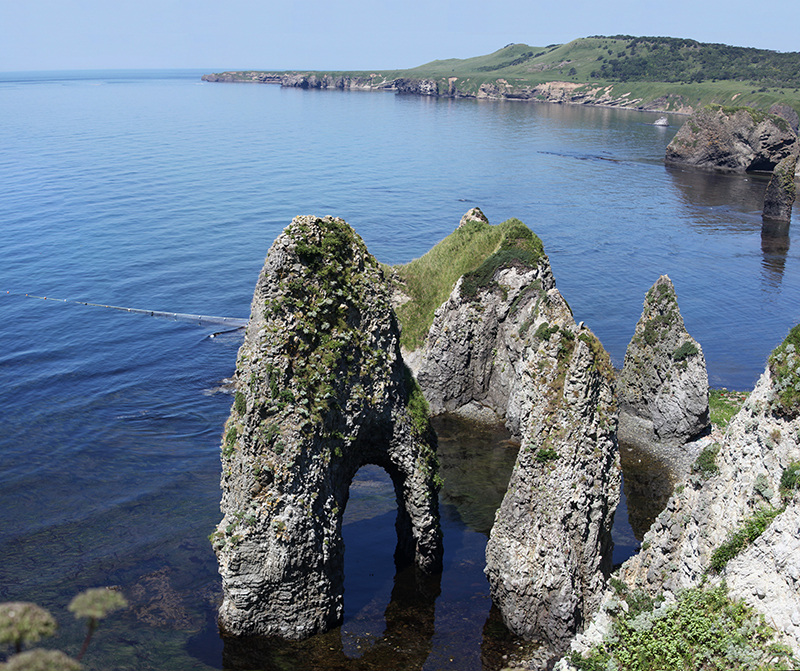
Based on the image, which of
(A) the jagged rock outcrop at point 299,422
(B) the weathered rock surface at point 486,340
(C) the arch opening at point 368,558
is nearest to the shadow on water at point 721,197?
(B) the weathered rock surface at point 486,340

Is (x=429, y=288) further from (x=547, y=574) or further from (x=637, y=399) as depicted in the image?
(x=547, y=574)

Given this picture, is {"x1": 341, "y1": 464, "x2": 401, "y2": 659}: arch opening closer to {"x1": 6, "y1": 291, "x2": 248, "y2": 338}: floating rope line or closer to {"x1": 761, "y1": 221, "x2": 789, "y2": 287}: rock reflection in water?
{"x1": 6, "y1": 291, "x2": 248, "y2": 338}: floating rope line

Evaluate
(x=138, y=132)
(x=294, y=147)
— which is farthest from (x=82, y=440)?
(x=138, y=132)

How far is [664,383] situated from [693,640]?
24450 millimetres

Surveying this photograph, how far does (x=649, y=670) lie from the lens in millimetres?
14461

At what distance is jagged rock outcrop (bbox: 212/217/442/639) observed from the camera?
21.0 meters

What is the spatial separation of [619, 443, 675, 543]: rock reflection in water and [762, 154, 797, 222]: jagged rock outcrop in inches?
3050

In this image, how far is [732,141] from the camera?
133250 mm

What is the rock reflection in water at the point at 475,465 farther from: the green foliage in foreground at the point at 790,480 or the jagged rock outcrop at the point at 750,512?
the green foliage in foreground at the point at 790,480

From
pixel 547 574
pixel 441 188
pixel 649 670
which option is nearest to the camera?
pixel 649 670

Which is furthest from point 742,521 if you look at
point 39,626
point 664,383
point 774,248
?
point 774,248

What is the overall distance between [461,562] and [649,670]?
46.4 ft

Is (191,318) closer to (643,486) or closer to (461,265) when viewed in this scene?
(461,265)

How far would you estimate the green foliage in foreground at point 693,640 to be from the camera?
13.0 m
